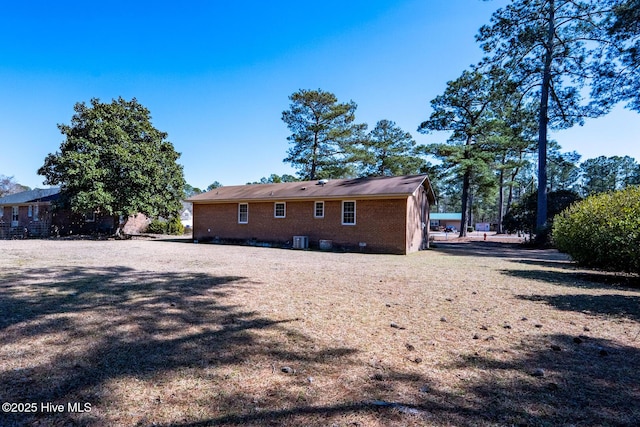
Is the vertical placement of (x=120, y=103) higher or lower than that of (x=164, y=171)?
higher

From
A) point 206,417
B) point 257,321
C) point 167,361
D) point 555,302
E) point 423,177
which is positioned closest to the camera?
point 206,417

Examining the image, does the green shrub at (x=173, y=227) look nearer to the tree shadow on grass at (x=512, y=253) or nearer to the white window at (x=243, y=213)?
the white window at (x=243, y=213)

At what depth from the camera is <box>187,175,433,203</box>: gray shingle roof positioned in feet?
54.0

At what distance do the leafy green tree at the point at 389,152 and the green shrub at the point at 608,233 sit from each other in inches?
1022

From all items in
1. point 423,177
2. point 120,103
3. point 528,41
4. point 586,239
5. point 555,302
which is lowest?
point 555,302

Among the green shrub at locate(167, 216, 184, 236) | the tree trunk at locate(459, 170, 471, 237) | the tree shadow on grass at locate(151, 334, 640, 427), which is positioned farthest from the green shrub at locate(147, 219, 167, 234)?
the tree shadow on grass at locate(151, 334, 640, 427)

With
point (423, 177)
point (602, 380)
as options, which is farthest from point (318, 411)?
point (423, 177)

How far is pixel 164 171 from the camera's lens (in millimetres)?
24125

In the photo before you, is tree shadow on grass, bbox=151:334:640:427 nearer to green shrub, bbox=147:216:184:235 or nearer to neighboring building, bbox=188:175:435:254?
neighboring building, bbox=188:175:435:254

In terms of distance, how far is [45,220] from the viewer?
86.9 feet

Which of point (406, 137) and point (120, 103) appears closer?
point (120, 103)

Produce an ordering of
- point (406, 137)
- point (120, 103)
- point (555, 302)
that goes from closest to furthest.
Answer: point (555, 302) → point (120, 103) → point (406, 137)

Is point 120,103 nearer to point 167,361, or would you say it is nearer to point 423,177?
point 423,177

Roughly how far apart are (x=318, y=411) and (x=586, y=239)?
9.92 meters
